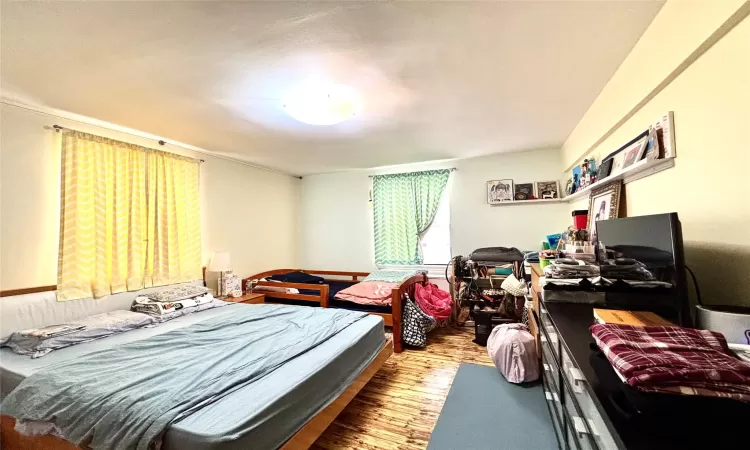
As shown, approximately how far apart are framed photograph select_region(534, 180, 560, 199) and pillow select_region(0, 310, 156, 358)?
468 cm

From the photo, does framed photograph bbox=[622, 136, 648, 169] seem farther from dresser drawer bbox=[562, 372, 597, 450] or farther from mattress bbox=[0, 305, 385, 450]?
mattress bbox=[0, 305, 385, 450]

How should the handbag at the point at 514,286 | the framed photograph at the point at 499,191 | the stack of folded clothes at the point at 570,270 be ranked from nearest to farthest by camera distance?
the stack of folded clothes at the point at 570,270, the handbag at the point at 514,286, the framed photograph at the point at 499,191

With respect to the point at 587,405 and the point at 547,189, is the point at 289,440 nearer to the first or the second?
the point at 587,405

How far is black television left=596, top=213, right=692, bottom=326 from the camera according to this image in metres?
A: 1.19

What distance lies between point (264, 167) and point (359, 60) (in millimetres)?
3383

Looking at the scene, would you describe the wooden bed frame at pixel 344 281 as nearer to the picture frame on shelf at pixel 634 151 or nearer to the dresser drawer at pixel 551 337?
the dresser drawer at pixel 551 337

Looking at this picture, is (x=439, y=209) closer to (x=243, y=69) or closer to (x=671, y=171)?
(x=671, y=171)

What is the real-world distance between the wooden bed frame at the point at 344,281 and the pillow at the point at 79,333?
5.15 feet

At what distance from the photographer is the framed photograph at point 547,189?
155 inches

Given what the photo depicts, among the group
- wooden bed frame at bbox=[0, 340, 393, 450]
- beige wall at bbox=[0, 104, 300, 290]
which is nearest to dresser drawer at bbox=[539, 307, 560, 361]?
wooden bed frame at bbox=[0, 340, 393, 450]

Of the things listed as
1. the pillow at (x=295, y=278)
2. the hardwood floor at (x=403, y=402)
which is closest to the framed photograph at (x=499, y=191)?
the hardwood floor at (x=403, y=402)

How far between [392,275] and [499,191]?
1986 mm

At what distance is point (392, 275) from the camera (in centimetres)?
432

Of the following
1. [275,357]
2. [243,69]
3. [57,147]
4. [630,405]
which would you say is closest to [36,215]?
[57,147]
